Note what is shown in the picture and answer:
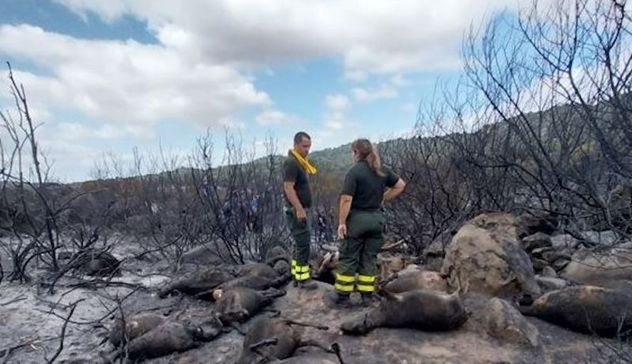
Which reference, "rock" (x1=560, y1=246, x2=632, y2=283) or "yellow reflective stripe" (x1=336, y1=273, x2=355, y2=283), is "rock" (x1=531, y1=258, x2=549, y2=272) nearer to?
"rock" (x1=560, y1=246, x2=632, y2=283)

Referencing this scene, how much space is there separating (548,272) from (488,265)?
4.83 ft

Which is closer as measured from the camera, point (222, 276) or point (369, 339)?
point (369, 339)

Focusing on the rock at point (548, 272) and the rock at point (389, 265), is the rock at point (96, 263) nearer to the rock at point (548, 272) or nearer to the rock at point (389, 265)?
the rock at point (389, 265)

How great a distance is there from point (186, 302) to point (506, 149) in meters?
7.08

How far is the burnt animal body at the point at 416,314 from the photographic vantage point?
175 inches

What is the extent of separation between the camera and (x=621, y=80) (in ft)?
17.5

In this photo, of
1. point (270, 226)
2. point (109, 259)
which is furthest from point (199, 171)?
point (109, 259)

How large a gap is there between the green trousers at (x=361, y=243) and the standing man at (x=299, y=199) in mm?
628

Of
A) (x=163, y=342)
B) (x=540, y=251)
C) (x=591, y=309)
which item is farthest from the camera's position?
(x=540, y=251)

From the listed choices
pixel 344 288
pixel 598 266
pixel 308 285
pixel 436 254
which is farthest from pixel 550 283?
pixel 308 285

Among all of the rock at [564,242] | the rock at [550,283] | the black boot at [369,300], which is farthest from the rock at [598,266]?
the black boot at [369,300]

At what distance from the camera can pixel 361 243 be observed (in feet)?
17.4

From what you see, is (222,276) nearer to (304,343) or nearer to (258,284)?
(258,284)

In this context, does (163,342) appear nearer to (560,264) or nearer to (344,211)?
(344,211)
